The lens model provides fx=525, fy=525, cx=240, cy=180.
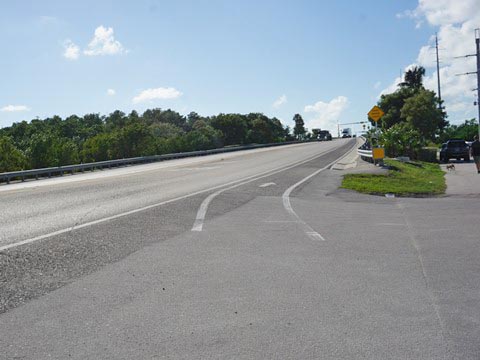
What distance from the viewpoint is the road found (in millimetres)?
4164

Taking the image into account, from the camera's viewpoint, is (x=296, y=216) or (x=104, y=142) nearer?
(x=296, y=216)

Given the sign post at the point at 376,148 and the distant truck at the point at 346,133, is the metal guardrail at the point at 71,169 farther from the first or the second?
the distant truck at the point at 346,133

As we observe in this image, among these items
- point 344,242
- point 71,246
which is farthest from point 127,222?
point 344,242

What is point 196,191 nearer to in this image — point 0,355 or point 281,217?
point 281,217

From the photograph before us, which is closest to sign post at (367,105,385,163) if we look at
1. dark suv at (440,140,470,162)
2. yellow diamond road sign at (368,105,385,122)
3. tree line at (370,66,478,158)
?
yellow diamond road sign at (368,105,385,122)

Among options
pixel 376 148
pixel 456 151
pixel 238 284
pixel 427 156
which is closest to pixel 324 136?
pixel 427 156

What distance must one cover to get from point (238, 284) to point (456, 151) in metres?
35.7

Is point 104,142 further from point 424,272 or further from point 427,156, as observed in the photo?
point 424,272

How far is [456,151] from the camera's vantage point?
124 feet

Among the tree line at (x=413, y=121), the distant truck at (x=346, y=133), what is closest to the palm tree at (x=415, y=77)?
the tree line at (x=413, y=121)

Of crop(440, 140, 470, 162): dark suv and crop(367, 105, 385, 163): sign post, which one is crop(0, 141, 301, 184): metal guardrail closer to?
crop(367, 105, 385, 163): sign post

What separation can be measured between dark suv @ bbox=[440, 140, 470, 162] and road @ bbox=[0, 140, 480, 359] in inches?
1125

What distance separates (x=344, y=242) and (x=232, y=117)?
3852 inches

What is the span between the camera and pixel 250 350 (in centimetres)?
402
